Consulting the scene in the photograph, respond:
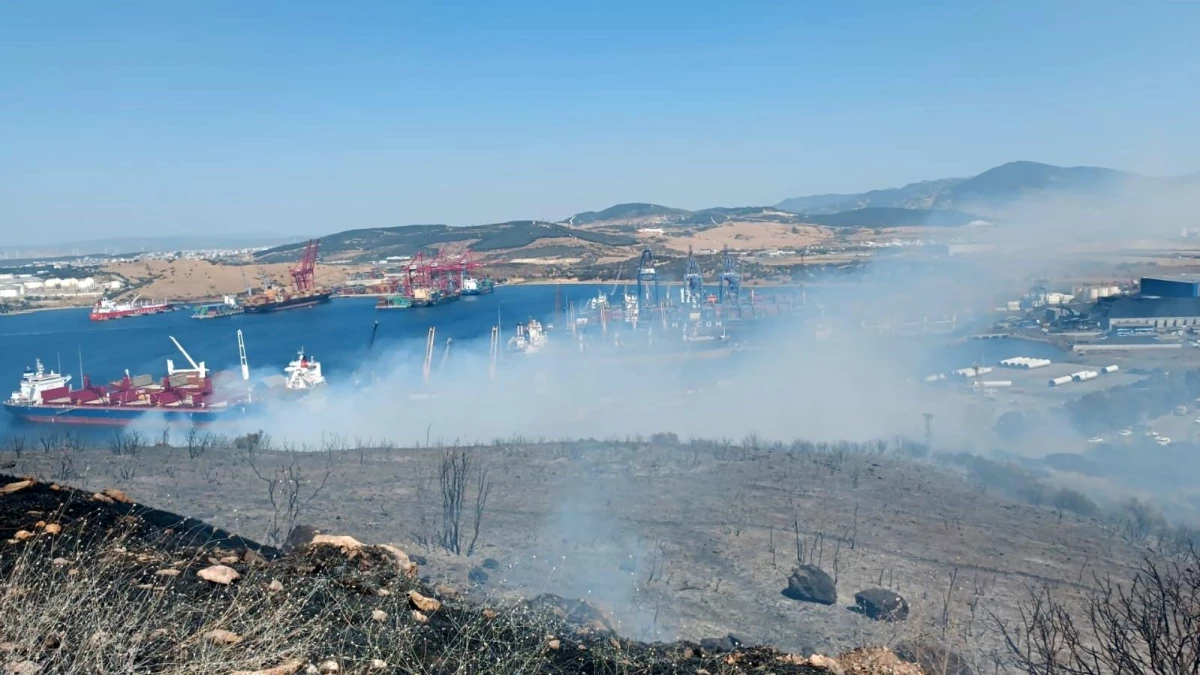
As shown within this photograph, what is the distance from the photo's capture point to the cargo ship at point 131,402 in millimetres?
12914

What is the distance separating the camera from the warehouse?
14896 millimetres

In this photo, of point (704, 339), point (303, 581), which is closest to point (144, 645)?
point (303, 581)

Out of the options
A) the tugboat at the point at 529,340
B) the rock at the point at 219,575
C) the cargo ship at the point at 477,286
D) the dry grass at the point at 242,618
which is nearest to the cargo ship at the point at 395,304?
the cargo ship at the point at 477,286

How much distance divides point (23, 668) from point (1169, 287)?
59.5 feet

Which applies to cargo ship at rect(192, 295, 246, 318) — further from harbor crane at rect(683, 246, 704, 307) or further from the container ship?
harbor crane at rect(683, 246, 704, 307)

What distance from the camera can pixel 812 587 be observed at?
3.79 metres

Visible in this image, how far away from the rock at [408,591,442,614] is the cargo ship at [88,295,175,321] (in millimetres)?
30008

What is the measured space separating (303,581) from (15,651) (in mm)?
650

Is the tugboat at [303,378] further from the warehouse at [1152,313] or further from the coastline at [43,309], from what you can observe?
the coastline at [43,309]

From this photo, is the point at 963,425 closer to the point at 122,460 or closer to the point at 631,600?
the point at 631,600

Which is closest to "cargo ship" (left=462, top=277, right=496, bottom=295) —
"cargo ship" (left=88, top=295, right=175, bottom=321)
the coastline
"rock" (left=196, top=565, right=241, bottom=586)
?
"cargo ship" (left=88, top=295, right=175, bottom=321)

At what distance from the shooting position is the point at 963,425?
1105cm

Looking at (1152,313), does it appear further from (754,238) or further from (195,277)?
(195,277)

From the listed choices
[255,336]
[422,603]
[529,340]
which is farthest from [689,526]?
[255,336]
